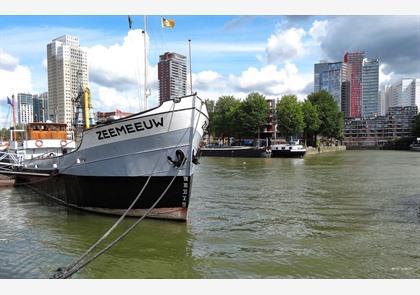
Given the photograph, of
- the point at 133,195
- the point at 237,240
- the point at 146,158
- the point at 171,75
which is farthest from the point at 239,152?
the point at 237,240

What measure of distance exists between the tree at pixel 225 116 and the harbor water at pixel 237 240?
78.9 m

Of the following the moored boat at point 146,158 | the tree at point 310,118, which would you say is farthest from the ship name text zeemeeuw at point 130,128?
the tree at point 310,118

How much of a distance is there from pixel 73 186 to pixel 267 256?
366 inches

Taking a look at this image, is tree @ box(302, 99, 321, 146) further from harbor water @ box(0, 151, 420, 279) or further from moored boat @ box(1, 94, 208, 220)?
moored boat @ box(1, 94, 208, 220)

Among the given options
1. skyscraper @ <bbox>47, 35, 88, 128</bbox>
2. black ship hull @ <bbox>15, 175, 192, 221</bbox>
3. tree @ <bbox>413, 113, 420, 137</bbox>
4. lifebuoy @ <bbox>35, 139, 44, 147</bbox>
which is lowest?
black ship hull @ <bbox>15, 175, 192, 221</bbox>

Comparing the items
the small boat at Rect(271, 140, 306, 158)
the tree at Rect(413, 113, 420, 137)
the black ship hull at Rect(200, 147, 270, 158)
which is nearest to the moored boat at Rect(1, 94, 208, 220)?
the small boat at Rect(271, 140, 306, 158)

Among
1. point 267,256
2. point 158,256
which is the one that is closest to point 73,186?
point 158,256

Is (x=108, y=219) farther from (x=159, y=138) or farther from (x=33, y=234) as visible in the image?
(x=159, y=138)

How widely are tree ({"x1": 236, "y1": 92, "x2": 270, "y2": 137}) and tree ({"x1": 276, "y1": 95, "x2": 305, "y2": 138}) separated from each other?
353 centimetres

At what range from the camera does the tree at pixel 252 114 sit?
91500 millimetres

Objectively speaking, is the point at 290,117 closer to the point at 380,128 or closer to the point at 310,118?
the point at 310,118

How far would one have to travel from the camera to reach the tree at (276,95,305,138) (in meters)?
90.1

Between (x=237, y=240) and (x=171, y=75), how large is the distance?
746 centimetres

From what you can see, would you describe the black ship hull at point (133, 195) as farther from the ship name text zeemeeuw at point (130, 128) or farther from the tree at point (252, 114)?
the tree at point (252, 114)
